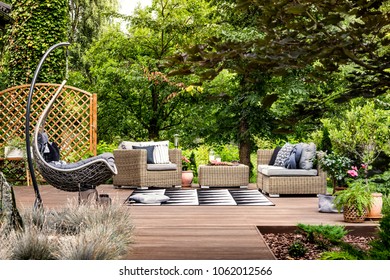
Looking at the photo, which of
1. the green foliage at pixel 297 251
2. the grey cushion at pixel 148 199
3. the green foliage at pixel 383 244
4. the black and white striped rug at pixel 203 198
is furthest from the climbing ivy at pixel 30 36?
the green foliage at pixel 383 244

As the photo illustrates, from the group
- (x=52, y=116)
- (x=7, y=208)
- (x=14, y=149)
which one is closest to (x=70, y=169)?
(x=7, y=208)

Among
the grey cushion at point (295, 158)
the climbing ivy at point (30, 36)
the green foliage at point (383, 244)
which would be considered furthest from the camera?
the climbing ivy at point (30, 36)

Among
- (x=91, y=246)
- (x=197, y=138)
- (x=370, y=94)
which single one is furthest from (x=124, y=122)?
(x=370, y=94)

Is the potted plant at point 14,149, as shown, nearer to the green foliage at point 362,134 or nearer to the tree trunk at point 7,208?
the green foliage at point 362,134

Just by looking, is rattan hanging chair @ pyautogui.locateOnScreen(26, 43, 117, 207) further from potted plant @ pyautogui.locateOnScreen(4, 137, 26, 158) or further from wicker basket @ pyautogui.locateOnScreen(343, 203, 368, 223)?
potted plant @ pyautogui.locateOnScreen(4, 137, 26, 158)

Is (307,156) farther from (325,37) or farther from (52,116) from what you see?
(325,37)

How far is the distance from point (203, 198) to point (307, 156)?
1434 mm

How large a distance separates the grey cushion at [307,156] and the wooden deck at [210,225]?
17.2 inches

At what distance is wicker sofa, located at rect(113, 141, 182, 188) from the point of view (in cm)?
760

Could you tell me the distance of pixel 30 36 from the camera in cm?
844

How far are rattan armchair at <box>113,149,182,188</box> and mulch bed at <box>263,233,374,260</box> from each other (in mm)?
3835

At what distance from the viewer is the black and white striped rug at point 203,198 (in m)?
5.96

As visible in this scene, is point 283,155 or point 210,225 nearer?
point 210,225

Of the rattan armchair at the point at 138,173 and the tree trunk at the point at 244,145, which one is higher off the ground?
the tree trunk at the point at 244,145
